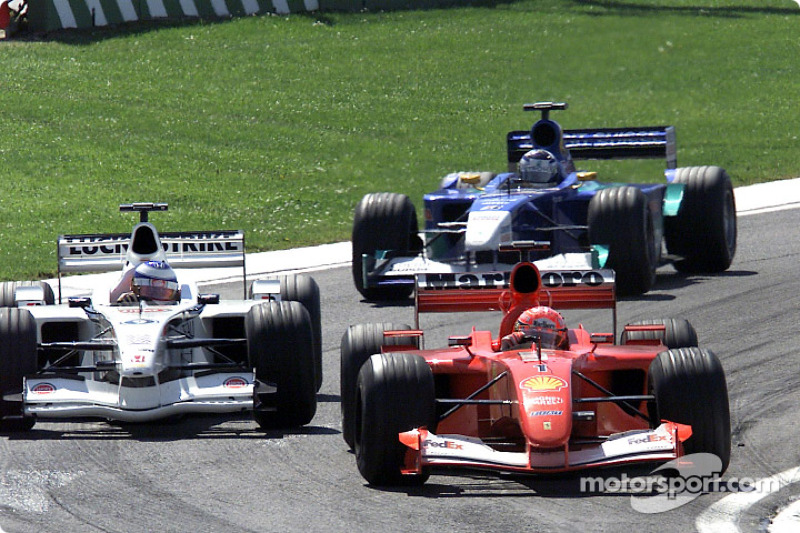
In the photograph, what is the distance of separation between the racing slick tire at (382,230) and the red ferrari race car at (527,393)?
21.0 ft

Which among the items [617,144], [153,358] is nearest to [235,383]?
[153,358]

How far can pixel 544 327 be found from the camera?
398 inches

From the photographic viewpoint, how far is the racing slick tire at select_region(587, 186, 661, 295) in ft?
55.0

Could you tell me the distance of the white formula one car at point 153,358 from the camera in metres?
10.9

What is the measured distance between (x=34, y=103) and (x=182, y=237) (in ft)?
65.8

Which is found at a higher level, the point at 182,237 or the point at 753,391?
the point at 182,237

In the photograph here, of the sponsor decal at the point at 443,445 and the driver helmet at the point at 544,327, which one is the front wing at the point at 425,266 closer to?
the driver helmet at the point at 544,327

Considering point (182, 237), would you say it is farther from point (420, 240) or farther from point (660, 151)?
point (660, 151)

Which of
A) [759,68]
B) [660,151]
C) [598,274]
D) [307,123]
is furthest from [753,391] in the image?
[759,68]

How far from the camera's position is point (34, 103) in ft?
107

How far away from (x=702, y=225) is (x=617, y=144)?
172 cm

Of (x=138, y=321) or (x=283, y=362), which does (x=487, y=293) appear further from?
(x=138, y=321)

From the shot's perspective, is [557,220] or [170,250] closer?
[170,250]

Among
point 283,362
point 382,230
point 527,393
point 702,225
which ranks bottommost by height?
point 702,225
